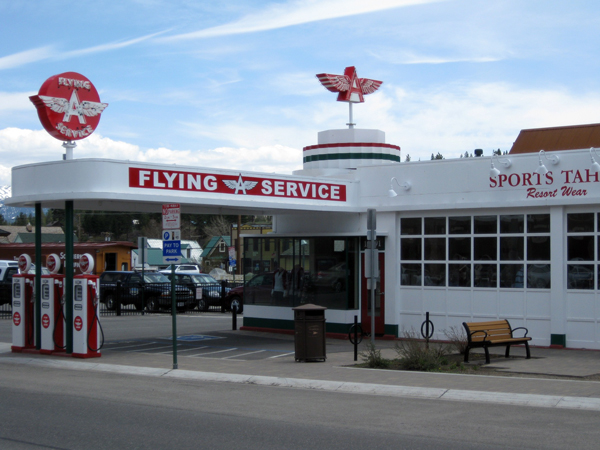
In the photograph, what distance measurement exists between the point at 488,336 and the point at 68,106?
10.0 m

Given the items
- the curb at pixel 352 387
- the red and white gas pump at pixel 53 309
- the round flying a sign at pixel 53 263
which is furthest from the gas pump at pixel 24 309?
the curb at pixel 352 387

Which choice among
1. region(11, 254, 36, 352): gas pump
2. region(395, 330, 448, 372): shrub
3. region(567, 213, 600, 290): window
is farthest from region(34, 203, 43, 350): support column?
region(567, 213, 600, 290): window

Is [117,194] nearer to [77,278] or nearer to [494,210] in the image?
[77,278]

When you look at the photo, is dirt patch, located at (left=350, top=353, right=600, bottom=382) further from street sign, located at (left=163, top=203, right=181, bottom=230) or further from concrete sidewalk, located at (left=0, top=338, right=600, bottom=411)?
street sign, located at (left=163, top=203, right=181, bottom=230)

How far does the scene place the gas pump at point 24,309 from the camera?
16250 mm

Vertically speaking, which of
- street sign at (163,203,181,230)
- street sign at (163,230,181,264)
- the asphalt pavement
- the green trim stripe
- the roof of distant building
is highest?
the roof of distant building

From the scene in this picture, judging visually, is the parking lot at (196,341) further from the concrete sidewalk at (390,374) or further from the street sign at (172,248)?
the street sign at (172,248)

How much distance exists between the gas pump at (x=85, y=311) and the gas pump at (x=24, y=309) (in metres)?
1.84

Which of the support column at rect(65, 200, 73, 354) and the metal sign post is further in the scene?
the support column at rect(65, 200, 73, 354)

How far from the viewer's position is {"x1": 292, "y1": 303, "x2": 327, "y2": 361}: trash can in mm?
14336

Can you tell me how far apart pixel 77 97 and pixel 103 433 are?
9551 mm

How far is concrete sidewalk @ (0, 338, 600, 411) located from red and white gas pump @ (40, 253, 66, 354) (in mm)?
410

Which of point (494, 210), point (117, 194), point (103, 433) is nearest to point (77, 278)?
point (117, 194)

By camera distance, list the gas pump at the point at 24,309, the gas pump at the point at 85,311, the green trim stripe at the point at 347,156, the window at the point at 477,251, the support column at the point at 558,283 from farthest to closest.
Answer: the green trim stripe at the point at 347,156, the window at the point at 477,251, the gas pump at the point at 24,309, the support column at the point at 558,283, the gas pump at the point at 85,311
